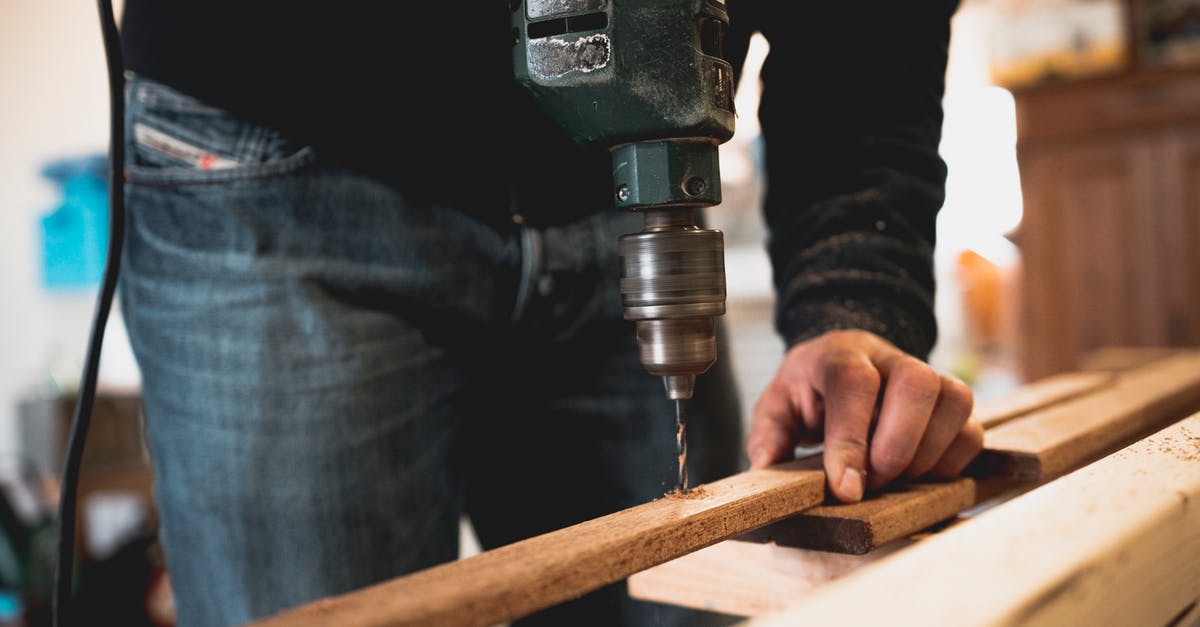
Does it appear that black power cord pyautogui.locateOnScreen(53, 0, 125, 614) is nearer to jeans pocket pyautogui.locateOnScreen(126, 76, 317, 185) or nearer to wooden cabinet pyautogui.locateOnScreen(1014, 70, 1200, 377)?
jeans pocket pyautogui.locateOnScreen(126, 76, 317, 185)

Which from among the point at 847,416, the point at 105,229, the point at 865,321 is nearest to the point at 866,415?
the point at 847,416

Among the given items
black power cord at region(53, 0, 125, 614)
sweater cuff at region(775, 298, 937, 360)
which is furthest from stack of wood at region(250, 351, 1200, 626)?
black power cord at region(53, 0, 125, 614)

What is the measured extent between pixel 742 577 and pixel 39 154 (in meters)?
3.56

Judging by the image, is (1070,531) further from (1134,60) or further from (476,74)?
(1134,60)

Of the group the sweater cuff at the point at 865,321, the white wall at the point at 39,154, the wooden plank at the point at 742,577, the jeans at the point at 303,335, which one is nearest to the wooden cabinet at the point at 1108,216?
the sweater cuff at the point at 865,321

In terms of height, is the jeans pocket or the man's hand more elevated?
the jeans pocket

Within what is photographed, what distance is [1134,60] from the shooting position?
3150 mm

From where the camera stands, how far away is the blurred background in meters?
2.81

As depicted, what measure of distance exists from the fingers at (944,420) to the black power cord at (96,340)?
2.15 ft

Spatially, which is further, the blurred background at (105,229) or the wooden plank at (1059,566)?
the blurred background at (105,229)

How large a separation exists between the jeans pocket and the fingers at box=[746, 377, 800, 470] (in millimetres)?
457

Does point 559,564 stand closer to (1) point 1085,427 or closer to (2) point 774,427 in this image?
(2) point 774,427

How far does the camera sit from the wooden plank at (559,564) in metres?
0.39

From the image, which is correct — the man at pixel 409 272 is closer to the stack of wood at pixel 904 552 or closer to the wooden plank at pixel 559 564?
the stack of wood at pixel 904 552
